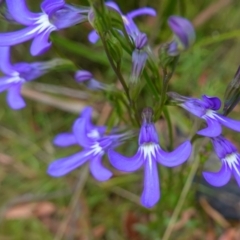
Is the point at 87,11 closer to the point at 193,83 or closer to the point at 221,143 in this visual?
the point at 221,143

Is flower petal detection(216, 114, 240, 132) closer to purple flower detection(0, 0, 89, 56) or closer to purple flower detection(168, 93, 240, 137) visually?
purple flower detection(168, 93, 240, 137)

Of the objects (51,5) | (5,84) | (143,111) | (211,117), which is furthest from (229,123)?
(5,84)

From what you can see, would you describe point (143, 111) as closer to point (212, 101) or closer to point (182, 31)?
point (212, 101)

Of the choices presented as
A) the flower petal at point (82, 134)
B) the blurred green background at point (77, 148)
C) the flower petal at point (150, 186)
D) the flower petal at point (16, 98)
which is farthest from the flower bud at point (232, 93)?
the blurred green background at point (77, 148)

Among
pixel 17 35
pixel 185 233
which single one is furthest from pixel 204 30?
pixel 17 35

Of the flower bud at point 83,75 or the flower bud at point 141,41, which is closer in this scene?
the flower bud at point 141,41

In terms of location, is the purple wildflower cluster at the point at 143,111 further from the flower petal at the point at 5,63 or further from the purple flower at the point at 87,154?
the flower petal at the point at 5,63
